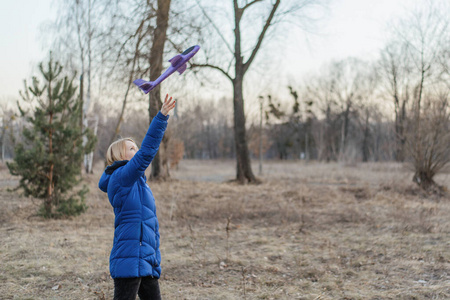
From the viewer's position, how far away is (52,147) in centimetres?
690

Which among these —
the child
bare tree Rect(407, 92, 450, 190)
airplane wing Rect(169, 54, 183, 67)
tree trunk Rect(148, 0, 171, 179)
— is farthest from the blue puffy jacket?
bare tree Rect(407, 92, 450, 190)

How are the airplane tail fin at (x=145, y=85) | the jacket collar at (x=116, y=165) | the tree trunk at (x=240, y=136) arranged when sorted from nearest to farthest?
the jacket collar at (x=116, y=165), the airplane tail fin at (x=145, y=85), the tree trunk at (x=240, y=136)

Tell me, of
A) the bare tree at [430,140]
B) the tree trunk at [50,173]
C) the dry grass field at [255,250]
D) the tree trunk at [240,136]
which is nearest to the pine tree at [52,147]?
the tree trunk at [50,173]

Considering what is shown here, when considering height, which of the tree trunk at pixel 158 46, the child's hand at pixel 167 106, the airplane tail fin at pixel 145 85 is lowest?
the child's hand at pixel 167 106

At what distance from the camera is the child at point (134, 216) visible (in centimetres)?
238

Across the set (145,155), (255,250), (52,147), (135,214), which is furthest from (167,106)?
(52,147)

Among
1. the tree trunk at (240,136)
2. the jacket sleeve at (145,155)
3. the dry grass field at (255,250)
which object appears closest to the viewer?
the jacket sleeve at (145,155)

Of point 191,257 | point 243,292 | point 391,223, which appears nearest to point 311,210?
point 391,223

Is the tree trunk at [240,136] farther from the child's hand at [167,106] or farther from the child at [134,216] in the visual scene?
the child's hand at [167,106]

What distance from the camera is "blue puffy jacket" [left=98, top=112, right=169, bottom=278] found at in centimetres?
237

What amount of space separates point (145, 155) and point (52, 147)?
5.35 m

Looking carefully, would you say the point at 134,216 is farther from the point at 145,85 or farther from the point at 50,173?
the point at 50,173

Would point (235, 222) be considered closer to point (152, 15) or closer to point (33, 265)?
point (33, 265)

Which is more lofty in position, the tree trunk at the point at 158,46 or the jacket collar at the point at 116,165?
the tree trunk at the point at 158,46
